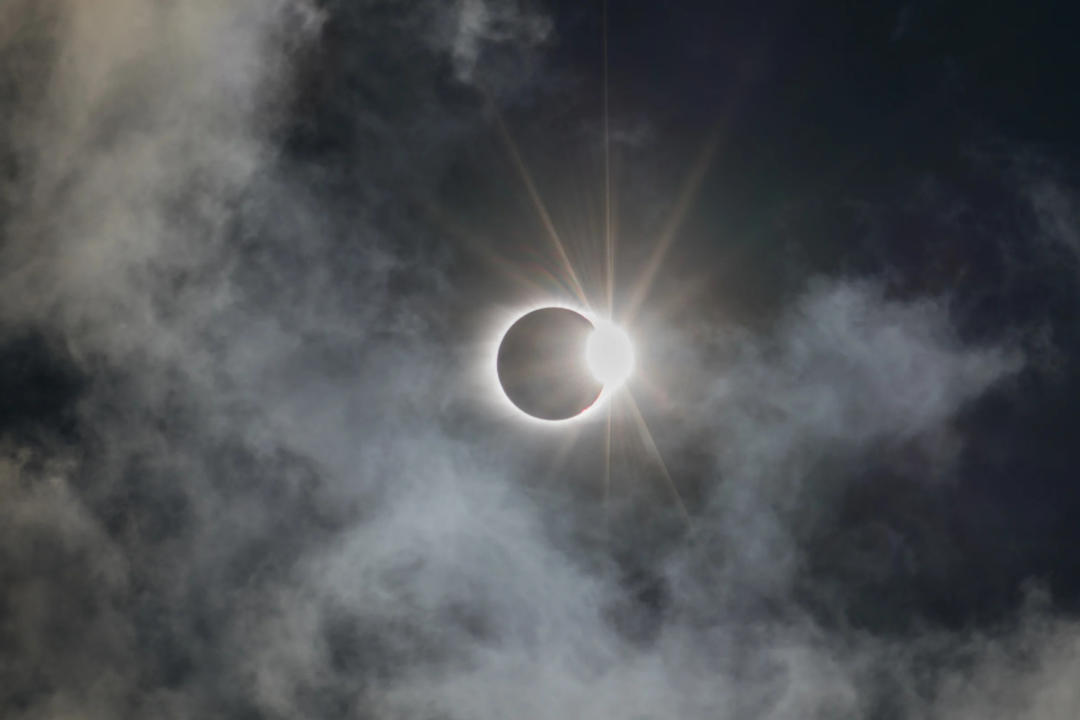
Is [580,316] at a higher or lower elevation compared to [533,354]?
higher

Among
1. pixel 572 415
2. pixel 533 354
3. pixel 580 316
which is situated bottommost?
pixel 572 415

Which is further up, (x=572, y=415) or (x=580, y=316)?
(x=580, y=316)
